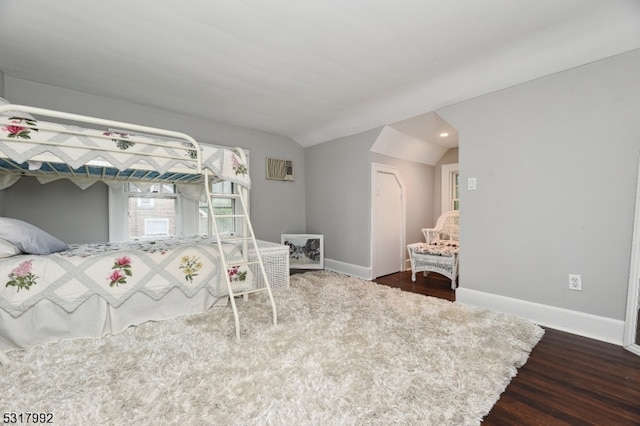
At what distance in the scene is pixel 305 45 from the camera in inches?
82.7

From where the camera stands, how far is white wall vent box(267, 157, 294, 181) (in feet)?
14.3

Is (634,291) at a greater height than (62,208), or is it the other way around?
(62,208)

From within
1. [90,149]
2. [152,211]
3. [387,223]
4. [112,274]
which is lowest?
[112,274]

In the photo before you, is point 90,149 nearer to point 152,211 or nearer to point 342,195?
point 152,211

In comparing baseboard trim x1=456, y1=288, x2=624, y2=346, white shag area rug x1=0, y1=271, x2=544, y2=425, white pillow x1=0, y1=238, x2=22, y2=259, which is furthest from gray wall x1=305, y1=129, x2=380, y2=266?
white pillow x1=0, y1=238, x2=22, y2=259

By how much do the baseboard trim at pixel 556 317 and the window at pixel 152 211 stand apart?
3.64 m

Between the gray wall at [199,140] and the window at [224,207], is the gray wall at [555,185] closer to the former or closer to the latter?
the gray wall at [199,140]

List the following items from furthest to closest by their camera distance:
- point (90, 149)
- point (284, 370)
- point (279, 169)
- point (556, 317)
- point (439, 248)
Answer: point (279, 169), point (439, 248), point (556, 317), point (90, 149), point (284, 370)

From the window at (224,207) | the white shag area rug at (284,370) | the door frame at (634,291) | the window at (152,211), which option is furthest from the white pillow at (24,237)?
the door frame at (634,291)

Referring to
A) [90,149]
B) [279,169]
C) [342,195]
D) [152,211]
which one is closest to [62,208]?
[152,211]

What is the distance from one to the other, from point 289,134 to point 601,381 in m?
4.30

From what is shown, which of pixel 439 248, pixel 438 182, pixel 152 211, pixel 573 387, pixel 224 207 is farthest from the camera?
pixel 438 182

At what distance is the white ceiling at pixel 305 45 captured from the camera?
1.72 metres

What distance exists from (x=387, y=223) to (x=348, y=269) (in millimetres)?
922
